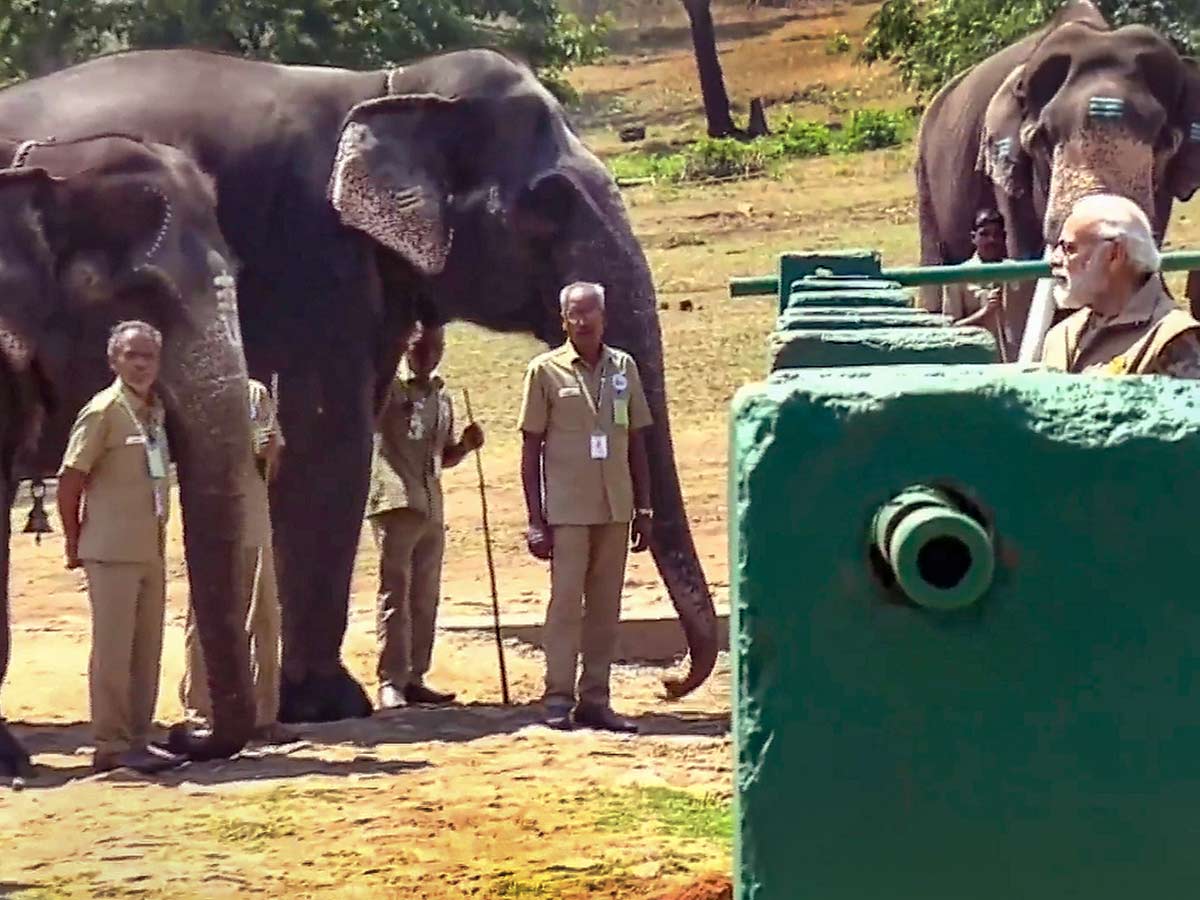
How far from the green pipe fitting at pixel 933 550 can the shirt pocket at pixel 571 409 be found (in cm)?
692

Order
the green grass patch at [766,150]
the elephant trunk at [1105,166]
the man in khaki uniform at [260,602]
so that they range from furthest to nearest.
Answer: the green grass patch at [766,150] → the elephant trunk at [1105,166] → the man in khaki uniform at [260,602]

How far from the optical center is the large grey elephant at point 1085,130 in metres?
12.6

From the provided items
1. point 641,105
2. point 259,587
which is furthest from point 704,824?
point 641,105

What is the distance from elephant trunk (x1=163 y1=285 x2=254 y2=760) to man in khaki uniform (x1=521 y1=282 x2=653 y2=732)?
103cm

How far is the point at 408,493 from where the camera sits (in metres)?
10.3

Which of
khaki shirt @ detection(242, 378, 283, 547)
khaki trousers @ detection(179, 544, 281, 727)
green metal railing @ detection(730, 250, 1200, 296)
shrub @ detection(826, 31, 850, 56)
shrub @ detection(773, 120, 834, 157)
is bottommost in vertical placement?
khaki trousers @ detection(179, 544, 281, 727)

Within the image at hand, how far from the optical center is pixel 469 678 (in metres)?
11.4

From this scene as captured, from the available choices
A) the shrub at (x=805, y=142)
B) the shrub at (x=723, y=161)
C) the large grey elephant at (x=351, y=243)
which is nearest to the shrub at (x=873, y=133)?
the shrub at (x=805, y=142)

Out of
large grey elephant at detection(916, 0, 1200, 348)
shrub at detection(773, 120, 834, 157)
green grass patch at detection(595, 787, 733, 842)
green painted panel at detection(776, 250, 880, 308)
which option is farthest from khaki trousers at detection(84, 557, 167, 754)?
shrub at detection(773, 120, 834, 157)

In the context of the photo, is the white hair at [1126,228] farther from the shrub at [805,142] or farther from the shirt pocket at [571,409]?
the shrub at [805,142]

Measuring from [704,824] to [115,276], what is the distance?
280 centimetres

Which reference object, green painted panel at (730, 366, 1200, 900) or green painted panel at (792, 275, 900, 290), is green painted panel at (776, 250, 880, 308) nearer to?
green painted panel at (792, 275, 900, 290)

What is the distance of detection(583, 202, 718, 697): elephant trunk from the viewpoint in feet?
33.2

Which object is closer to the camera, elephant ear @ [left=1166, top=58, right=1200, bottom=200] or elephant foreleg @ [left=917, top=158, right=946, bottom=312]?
elephant ear @ [left=1166, top=58, right=1200, bottom=200]
